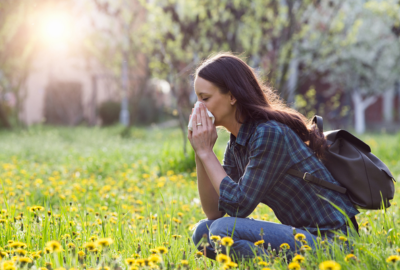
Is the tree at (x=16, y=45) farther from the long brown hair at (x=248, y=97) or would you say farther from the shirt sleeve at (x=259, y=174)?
the shirt sleeve at (x=259, y=174)

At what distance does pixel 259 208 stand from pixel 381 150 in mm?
4567

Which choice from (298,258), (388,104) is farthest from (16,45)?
(388,104)

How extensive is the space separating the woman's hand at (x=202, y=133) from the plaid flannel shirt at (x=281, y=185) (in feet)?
0.51

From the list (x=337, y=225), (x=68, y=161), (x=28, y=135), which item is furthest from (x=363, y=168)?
(x=28, y=135)

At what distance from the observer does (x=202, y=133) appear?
2.03 meters

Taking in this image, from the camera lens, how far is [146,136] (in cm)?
1105

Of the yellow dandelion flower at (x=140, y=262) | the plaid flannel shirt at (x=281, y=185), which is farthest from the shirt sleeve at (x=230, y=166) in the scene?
the yellow dandelion flower at (x=140, y=262)

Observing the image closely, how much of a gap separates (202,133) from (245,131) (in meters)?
0.24

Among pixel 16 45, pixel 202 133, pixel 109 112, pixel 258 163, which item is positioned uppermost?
pixel 16 45

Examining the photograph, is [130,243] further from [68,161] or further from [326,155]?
[68,161]

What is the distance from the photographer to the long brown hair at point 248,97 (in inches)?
77.9

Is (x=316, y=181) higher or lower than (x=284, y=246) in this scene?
higher

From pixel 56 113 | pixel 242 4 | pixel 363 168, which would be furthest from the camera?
pixel 56 113

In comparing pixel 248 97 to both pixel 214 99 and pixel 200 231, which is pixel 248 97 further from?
pixel 200 231
